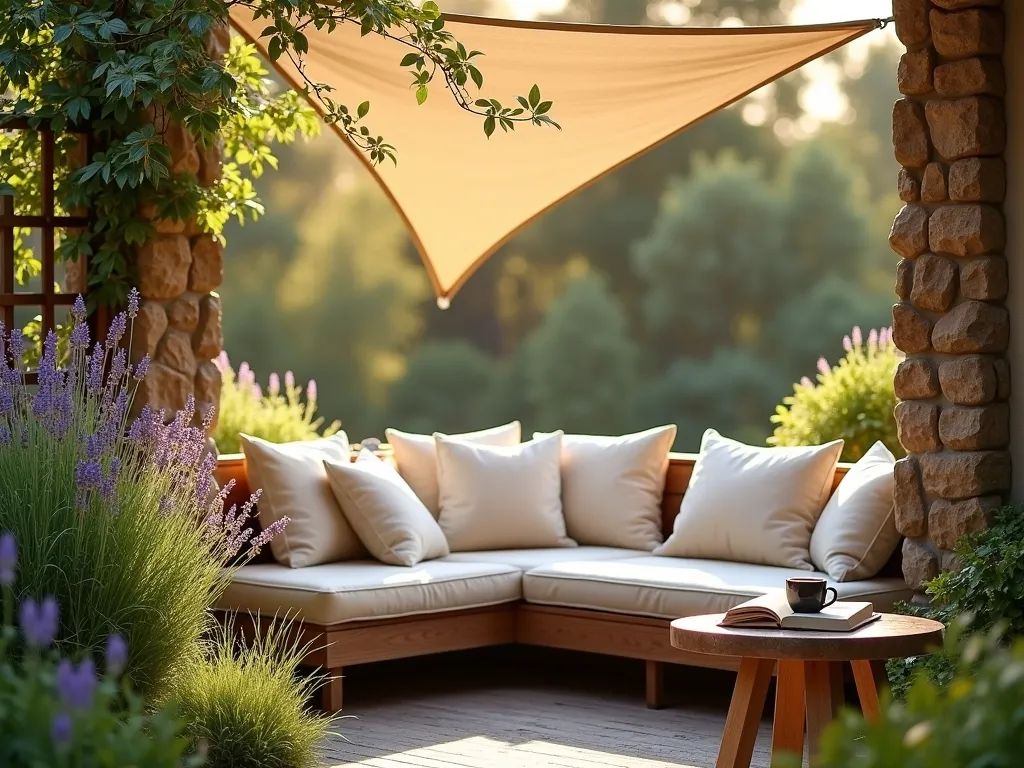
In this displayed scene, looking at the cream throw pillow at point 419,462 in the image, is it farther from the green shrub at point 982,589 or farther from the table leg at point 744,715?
the table leg at point 744,715

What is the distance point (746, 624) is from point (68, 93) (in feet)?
9.04

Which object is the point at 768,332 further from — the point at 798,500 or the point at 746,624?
the point at 746,624

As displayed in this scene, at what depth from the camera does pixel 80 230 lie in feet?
15.3

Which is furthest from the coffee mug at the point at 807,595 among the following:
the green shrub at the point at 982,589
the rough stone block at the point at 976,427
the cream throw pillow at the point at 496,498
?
the cream throw pillow at the point at 496,498

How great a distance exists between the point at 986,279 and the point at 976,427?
482 millimetres

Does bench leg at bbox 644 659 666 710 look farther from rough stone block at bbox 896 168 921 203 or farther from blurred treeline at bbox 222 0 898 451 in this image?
blurred treeline at bbox 222 0 898 451

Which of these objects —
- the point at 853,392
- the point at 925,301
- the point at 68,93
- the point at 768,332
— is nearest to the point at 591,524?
the point at 853,392

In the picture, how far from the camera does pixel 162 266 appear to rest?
4.70 metres

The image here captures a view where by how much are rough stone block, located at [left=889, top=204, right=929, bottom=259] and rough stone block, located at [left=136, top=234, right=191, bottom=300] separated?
2.46 m

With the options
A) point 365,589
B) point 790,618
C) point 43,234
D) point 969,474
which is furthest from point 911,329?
point 43,234

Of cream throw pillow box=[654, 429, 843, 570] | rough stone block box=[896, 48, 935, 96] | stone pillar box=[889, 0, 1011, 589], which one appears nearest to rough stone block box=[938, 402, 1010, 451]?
stone pillar box=[889, 0, 1011, 589]

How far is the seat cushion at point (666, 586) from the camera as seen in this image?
4.72 meters

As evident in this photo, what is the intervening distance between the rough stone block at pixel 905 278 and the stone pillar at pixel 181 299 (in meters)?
2.39

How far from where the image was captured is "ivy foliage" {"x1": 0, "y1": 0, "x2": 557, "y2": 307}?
13.5 ft
